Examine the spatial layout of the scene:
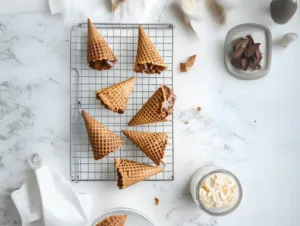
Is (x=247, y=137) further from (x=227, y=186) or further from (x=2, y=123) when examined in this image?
(x=2, y=123)

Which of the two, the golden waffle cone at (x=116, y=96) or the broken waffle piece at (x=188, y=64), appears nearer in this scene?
the golden waffle cone at (x=116, y=96)

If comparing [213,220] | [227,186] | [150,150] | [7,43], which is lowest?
[213,220]

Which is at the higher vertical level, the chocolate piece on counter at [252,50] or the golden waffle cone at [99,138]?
the chocolate piece on counter at [252,50]

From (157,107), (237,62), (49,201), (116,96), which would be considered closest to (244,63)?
(237,62)

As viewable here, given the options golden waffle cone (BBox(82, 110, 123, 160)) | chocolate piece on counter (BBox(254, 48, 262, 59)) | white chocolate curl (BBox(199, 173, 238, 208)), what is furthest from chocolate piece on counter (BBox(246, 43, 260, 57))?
golden waffle cone (BBox(82, 110, 123, 160))

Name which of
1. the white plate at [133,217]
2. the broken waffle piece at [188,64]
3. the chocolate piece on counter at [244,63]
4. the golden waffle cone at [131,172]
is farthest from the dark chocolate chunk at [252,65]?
the white plate at [133,217]

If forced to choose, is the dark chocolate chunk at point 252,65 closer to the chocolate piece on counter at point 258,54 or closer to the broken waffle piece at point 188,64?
the chocolate piece on counter at point 258,54

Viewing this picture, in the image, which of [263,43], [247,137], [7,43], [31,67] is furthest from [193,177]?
[7,43]
